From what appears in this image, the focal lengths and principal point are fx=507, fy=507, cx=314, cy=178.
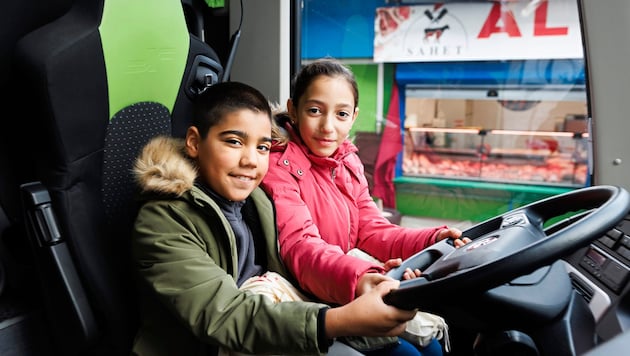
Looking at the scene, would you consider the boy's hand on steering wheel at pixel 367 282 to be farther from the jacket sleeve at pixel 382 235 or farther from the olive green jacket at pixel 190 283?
the jacket sleeve at pixel 382 235

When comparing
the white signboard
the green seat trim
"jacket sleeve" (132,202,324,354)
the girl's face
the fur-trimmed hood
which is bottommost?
"jacket sleeve" (132,202,324,354)

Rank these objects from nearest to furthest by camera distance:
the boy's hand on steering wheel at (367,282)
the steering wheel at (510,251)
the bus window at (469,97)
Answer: the steering wheel at (510,251), the boy's hand on steering wheel at (367,282), the bus window at (469,97)

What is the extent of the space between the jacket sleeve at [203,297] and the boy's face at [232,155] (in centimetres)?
11

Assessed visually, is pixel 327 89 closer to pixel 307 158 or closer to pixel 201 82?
pixel 307 158

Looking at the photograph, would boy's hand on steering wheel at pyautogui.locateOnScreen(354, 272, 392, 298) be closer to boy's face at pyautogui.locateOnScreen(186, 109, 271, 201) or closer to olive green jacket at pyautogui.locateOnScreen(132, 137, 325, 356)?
olive green jacket at pyautogui.locateOnScreen(132, 137, 325, 356)

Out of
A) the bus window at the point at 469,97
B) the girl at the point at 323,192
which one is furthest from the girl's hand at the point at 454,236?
the bus window at the point at 469,97

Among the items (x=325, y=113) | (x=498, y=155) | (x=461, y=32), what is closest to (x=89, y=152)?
(x=325, y=113)

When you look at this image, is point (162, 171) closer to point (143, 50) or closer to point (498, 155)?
point (143, 50)

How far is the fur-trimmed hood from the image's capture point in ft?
3.43

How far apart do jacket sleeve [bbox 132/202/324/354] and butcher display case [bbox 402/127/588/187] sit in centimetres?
248

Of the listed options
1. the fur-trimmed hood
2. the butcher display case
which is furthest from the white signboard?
the fur-trimmed hood

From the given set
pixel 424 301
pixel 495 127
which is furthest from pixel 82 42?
pixel 495 127

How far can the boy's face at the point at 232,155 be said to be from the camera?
1126mm

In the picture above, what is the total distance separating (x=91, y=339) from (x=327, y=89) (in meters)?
0.82
